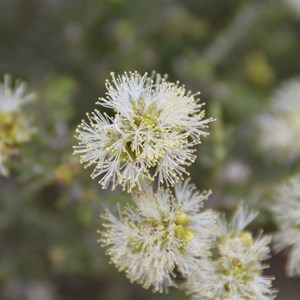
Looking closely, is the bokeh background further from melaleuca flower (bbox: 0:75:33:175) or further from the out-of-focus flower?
melaleuca flower (bbox: 0:75:33:175)

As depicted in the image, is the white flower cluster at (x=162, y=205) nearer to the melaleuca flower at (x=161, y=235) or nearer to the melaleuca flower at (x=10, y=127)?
the melaleuca flower at (x=161, y=235)

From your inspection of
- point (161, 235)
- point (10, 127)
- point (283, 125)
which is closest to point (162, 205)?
point (161, 235)

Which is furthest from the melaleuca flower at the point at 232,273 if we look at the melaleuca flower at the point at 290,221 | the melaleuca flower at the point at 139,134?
the melaleuca flower at the point at 139,134

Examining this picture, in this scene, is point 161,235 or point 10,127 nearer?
point 161,235

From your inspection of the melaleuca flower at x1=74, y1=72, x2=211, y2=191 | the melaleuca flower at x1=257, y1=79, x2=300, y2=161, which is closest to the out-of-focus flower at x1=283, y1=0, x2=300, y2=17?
the melaleuca flower at x1=257, y1=79, x2=300, y2=161

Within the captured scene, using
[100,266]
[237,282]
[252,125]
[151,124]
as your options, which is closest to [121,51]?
[252,125]

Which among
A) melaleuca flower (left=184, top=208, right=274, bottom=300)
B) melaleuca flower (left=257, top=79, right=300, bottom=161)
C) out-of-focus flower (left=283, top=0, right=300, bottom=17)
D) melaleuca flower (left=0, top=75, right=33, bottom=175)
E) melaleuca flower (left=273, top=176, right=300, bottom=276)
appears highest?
out-of-focus flower (left=283, top=0, right=300, bottom=17)

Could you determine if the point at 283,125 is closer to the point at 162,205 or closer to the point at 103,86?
the point at 103,86

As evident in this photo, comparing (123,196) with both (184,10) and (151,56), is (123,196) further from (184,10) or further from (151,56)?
(184,10)
